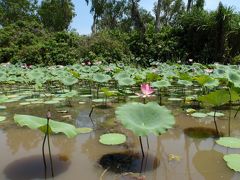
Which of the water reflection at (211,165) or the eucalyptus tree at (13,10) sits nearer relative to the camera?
the water reflection at (211,165)

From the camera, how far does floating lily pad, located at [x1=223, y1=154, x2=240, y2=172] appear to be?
235 centimetres

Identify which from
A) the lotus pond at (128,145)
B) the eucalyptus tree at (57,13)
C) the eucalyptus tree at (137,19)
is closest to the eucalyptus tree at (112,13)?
the eucalyptus tree at (57,13)

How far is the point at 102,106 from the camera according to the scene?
4941 millimetres

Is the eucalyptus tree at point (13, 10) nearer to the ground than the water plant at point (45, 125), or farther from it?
farther from it

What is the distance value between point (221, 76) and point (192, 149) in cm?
260

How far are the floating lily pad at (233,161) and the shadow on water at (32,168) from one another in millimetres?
1195

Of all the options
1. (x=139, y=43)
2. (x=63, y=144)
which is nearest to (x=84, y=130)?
(x=63, y=144)

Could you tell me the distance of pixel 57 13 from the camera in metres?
33.0

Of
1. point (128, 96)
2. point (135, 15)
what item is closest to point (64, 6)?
point (135, 15)

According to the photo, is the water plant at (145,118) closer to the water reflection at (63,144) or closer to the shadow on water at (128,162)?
the shadow on water at (128,162)

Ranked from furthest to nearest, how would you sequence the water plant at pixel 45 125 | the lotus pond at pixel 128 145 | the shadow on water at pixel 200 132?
the shadow on water at pixel 200 132, the lotus pond at pixel 128 145, the water plant at pixel 45 125

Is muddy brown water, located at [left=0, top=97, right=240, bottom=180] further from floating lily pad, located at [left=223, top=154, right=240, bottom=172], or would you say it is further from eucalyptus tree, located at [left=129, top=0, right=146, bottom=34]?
eucalyptus tree, located at [left=129, top=0, right=146, bottom=34]

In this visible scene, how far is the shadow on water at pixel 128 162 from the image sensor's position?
95.3 inches

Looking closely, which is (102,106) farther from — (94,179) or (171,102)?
(94,179)
